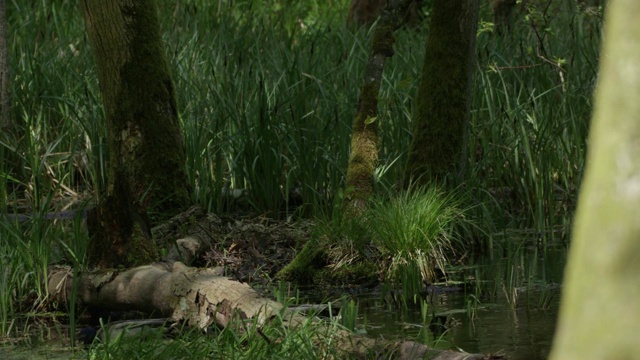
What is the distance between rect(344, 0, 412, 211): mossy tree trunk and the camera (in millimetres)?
6641

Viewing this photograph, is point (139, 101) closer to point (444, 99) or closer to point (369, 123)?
point (369, 123)

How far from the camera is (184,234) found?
23.4ft

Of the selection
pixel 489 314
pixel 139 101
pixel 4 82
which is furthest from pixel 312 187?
pixel 4 82

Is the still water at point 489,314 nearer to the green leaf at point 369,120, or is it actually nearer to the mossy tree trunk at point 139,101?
the green leaf at point 369,120

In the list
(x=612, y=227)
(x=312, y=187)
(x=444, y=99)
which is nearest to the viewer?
(x=612, y=227)

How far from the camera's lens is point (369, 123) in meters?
6.62

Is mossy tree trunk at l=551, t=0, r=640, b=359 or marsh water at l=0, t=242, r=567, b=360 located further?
marsh water at l=0, t=242, r=567, b=360

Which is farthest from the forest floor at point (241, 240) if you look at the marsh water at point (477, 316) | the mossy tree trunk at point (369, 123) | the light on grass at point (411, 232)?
the marsh water at point (477, 316)

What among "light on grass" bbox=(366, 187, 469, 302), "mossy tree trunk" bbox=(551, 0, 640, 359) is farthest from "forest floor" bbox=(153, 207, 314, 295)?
"mossy tree trunk" bbox=(551, 0, 640, 359)

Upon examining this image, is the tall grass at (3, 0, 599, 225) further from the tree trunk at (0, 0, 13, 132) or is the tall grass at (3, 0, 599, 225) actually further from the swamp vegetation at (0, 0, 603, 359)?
the tree trunk at (0, 0, 13, 132)

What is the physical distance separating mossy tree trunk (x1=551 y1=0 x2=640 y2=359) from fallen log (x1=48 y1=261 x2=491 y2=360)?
7.37 ft

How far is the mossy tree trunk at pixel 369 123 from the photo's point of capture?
664 centimetres

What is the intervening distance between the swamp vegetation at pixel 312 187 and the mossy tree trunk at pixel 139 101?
0.59ft

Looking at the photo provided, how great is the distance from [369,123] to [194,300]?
1.99 meters
